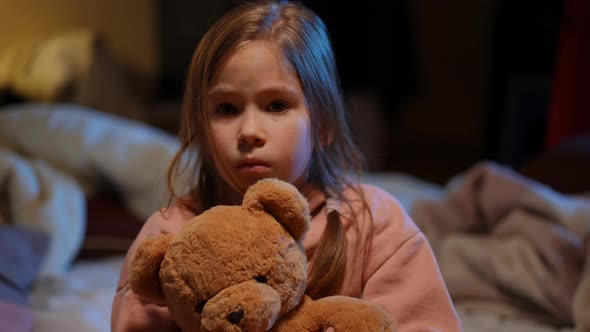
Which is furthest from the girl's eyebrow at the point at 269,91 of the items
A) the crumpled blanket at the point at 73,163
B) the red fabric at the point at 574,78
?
the red fabric at the point at 574,78

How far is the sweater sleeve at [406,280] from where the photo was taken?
68 cm

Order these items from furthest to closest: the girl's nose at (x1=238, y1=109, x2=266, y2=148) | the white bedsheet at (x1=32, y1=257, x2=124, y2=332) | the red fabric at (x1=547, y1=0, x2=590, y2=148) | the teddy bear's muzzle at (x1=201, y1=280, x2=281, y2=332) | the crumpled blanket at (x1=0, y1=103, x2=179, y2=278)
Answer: the red fabric at (x1=547, y1=0, x2=590, y2=148) < the crumpled blanket at (x1=0, y1=103, x2=179, y2=278) < the white bedsheet at (x1=32, y1=257, x2=124, y2=332) < the girl's nose at (x1=238, y1=109, x2=266, y2=148) < the teddy bear's muzzle at (x1=201, y1=280, x2=281, y2=332)

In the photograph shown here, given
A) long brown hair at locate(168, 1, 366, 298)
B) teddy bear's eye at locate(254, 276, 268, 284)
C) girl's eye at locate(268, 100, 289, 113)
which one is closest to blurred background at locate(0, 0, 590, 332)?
long brown hair at locate(168, 1, 366, 298)

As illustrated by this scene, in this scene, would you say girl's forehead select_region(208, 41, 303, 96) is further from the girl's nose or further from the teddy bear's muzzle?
the teddy bear's muzzle

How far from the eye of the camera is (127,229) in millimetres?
1494

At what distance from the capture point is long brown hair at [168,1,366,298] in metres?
0.70

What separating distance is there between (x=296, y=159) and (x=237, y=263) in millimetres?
158

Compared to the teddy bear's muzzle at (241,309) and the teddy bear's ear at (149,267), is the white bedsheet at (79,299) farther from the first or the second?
the teddy bear's muzzle at (241,309)

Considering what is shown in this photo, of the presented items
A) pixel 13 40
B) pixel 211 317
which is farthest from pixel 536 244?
pixel 13 40

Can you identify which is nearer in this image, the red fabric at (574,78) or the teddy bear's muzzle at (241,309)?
the teddy bear's muzzle at (241,309)

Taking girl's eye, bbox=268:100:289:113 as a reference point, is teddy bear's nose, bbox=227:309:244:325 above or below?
below

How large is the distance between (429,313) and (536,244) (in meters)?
0.59

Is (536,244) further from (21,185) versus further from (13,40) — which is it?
(13,40)

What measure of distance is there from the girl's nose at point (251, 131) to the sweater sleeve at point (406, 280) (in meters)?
0.16
